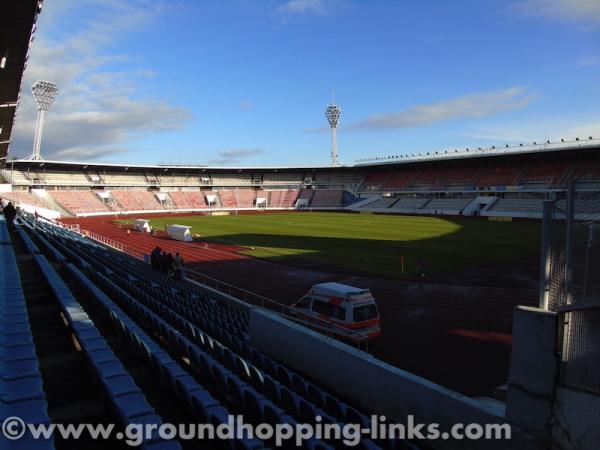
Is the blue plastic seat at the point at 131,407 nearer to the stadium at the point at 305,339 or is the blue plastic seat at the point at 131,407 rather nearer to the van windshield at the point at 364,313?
the stadium at the point at 305,339

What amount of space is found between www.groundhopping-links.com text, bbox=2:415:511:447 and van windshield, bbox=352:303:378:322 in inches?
201

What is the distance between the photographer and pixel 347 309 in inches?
460

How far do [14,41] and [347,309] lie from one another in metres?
12.5

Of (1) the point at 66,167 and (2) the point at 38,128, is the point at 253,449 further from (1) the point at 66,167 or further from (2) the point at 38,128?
(2) the point at 38,128

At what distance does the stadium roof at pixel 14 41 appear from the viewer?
10.3 meters


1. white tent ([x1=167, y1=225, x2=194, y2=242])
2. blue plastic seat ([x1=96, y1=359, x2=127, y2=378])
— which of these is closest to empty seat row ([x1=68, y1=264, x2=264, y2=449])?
blue plastic seat ([x1=96, y1=359, x2=127, y2=378])

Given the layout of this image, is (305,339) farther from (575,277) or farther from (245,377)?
(575,277)

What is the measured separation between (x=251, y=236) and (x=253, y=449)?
36.5m

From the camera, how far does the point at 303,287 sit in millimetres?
19734

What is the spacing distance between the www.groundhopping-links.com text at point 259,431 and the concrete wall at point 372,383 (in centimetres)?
10

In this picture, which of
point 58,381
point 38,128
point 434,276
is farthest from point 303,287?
point 38,128

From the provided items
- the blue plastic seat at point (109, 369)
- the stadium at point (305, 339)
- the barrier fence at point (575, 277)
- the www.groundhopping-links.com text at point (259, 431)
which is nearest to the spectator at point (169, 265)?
the stadium at point (305, 339)

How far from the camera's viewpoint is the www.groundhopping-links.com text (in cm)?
330

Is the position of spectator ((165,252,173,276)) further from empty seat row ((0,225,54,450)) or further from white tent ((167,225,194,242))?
white tent ((167,225,194,242))
